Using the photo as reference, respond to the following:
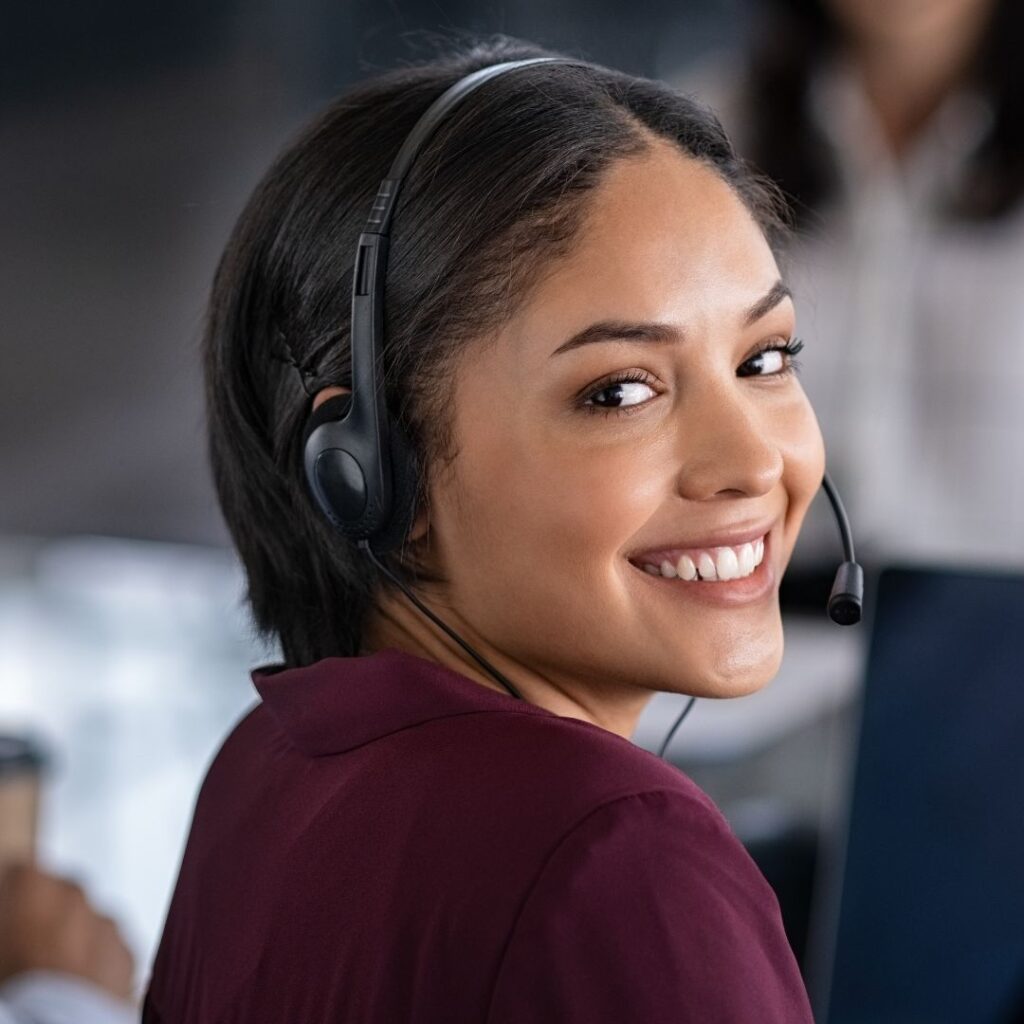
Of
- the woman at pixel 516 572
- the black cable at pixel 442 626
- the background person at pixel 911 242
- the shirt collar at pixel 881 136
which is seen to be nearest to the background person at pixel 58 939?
the woman at pixel 516 572

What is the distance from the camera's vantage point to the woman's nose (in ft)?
2.55

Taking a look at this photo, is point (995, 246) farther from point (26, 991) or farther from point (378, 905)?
point (378, 905)

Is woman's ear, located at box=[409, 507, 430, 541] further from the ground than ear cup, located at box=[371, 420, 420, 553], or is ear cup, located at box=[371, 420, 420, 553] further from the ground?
ear cup, located at box=[371, 420, 420, 553]

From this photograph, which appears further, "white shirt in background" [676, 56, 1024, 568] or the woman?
"white shirt in background" [676, 56, 1024, 568]

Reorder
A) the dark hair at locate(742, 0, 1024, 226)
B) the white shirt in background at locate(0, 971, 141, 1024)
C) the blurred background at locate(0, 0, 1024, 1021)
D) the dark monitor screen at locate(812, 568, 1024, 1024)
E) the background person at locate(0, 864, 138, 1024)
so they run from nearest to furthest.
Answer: the dark monitor screen at locate(812, 568, 1024, 1024) < the white shirt in background at locate(0, 971, 141, 1024) < the background person at locate(0, 864, 138, 1024) < the blurred background at locate(0, 0, 1024, 1021) < the dark hair at locate(742, 0, 1024, 226)

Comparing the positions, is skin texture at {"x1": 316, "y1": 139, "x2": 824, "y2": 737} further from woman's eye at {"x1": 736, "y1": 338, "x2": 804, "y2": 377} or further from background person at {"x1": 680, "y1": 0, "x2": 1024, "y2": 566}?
background person at {"x1": 680, "y1": 0, "x2": 1024, "y2": 566}

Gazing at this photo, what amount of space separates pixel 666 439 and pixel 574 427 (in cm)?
5

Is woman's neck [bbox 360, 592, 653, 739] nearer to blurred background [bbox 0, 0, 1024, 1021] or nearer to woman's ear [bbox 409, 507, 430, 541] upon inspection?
woman's ear [bbox 409, 507, 430, 541]

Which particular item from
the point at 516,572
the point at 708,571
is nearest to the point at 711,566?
the point at 708,571

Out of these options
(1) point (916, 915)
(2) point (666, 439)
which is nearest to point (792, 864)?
(1) point (916, 915)

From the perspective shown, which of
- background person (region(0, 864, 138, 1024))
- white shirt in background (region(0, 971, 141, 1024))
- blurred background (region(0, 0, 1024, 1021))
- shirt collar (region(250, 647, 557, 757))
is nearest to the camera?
shirt collar (region(250, 647, 557, 757))

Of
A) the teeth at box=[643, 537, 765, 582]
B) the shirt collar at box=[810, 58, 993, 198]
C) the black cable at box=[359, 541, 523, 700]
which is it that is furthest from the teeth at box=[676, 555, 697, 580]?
the shirt collar at box=[810, 58, 993, 198]

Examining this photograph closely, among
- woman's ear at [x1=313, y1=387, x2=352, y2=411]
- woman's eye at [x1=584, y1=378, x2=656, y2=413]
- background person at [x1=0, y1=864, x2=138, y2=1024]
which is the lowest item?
background person at [x1=0, y1=864, x2=138, y2=1024]

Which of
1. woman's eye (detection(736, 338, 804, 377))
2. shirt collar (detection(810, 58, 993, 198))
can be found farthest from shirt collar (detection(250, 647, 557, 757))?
shirt collar (detection(810, 58, 993, 198))
